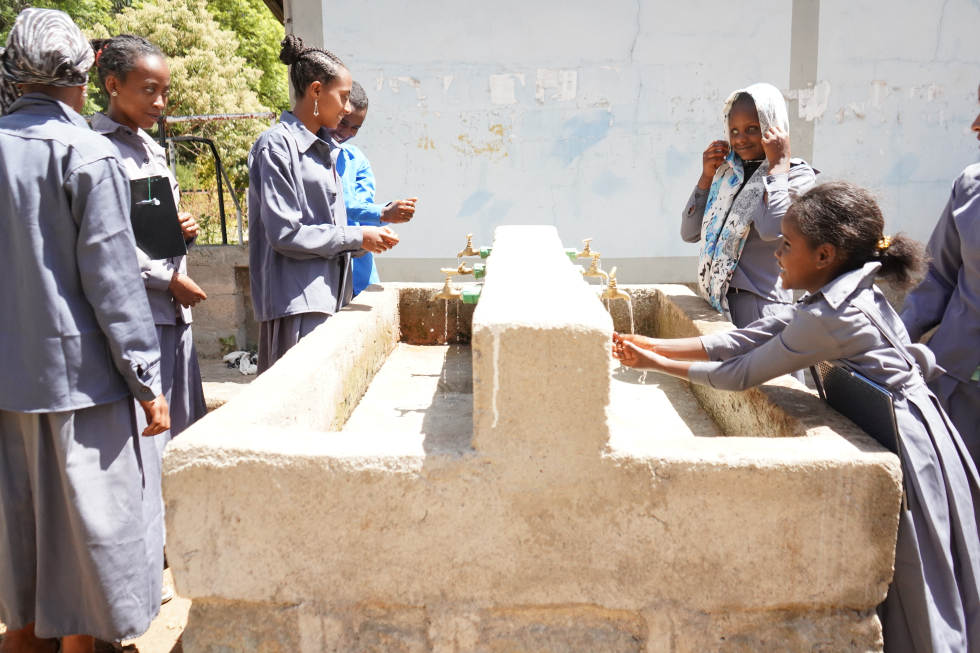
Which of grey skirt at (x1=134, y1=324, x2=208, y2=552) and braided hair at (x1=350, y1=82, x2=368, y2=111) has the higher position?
braided hair at (x1=350, y1=82, x2=368, y2=111)

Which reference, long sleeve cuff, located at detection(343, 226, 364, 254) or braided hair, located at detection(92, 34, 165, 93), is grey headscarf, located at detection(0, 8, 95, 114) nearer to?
braided hair, located at detection(92, 34, 165, 93)

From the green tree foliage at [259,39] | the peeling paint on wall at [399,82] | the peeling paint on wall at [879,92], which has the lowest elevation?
the peeling paint on wall at [879,92]

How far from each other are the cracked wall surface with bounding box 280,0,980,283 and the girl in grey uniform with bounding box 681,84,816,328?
3049 millimetres

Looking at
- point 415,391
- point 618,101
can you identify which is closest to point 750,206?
point 415,391

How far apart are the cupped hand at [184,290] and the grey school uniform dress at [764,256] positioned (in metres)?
1.89

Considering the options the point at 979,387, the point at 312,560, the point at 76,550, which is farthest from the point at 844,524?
the point at 76,550

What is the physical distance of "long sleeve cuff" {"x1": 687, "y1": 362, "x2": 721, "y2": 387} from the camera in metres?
1.71

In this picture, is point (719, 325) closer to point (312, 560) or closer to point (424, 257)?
point (312, 560)

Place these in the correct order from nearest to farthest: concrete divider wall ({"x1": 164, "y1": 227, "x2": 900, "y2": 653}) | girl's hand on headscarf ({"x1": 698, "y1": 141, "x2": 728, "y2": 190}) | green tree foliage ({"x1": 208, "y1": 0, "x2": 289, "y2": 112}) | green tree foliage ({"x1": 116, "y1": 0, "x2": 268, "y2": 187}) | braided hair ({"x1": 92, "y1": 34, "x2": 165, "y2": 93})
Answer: concrete divider wall ({"x1": 164, "y1": 227, "x2": 900, "y2": 653})
braided hair ({"x1": 92, "y1": 34, "x2": 165, "y2": 93})
girl's hand on headscarf ({"x1": 698, "y1": 141, "x2": 728, "y2": 190})
green tree foliage ({"x1": 116, "y1": 0, "x2": 268, "y2": 187})
green tree foliage ({"x1": 208, "y1": 0, "x2": 289, "y2": 112})

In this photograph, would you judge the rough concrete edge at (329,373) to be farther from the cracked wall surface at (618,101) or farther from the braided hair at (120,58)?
the cracked wall surface at (618,101)

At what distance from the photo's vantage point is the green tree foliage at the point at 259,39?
21484 mm

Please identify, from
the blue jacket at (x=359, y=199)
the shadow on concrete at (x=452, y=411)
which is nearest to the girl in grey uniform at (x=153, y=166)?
the blue jacket at (x=359, y=199)

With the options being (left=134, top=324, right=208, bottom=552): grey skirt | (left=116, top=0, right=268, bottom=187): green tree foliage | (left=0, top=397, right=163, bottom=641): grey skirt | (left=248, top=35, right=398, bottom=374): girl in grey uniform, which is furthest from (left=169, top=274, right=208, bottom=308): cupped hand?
(left=116, top=0, right=268, bottom=187): green tree foliage

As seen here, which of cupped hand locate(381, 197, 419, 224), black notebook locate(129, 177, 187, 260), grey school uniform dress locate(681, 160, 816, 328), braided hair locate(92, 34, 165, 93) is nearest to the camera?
black notebook locate(129, 177, 187, 260)
